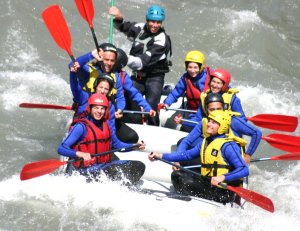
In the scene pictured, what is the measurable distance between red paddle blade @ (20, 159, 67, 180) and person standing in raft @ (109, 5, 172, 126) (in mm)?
1641

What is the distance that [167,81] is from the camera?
11.2 meters

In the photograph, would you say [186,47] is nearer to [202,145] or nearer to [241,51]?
[241,51]

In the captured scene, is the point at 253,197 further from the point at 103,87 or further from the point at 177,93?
the point at 177,93

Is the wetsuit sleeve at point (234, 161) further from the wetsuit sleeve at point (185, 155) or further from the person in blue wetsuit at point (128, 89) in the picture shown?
the person in blue wetsuit at point (128, 89)

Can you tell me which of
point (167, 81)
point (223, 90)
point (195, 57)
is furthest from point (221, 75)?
point (167, 81)

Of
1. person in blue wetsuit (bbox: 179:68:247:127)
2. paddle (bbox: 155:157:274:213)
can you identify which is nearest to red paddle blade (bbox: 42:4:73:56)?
person in blue wetsuit (bbox: 179:68:247:127)

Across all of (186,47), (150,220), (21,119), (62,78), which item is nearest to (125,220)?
(150,220)

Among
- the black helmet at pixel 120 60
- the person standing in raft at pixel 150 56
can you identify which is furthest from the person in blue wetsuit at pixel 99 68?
the person standing in raft at pixel 150 56

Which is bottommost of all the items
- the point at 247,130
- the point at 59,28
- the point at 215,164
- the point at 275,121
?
the point at 215,164

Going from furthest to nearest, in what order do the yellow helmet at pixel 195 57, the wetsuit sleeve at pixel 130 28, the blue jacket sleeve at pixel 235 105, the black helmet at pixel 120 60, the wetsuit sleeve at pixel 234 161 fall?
the wetsuit sleeve at pixel 130 28 < the yellow helmet at pixel 195 57 < the black helmet at pixel 120 60 < the blue jacket sleeve at pixel 235 105 < the wetsuit sleeve at pixel 234 161

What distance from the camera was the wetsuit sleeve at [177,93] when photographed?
7.83 metres

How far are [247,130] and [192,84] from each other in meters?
1.13

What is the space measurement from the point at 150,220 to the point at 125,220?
0.23 meters

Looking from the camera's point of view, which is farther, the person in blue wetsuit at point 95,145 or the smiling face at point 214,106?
the smiling face at point 214,106
